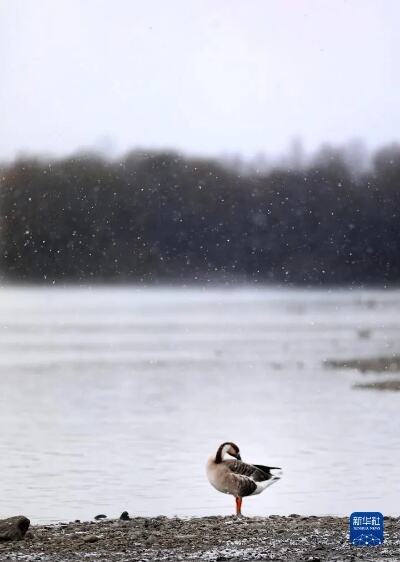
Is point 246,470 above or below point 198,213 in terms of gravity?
below

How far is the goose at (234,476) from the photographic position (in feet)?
12.1

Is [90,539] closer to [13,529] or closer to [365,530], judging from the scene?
[13,529]

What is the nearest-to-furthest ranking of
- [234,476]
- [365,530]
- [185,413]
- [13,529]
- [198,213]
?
[365,530] → [13,529] → [234,476] → [185,413] → [198,213]

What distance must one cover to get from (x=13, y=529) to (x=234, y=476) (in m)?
0.76

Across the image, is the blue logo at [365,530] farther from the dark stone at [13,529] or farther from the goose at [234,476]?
the dark stone at [13,529]

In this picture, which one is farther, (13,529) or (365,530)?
(13,529)

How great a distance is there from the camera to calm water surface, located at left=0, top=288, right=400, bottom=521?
15.1 ft

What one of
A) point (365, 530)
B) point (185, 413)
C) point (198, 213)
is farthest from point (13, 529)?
point (198, 213)

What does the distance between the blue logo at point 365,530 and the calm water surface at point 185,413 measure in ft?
3.57

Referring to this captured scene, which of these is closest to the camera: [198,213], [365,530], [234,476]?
[365,530]

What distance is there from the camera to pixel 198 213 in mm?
11773

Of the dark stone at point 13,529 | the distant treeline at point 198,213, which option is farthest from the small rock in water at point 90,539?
the distant treeline at point 198,213

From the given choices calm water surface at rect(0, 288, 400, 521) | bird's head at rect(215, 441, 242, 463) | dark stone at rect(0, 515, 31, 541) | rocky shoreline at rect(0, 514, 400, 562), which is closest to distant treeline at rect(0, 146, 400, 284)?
calm water surface at rect(0, 288, 400, 521)

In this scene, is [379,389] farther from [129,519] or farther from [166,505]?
[129,519]
